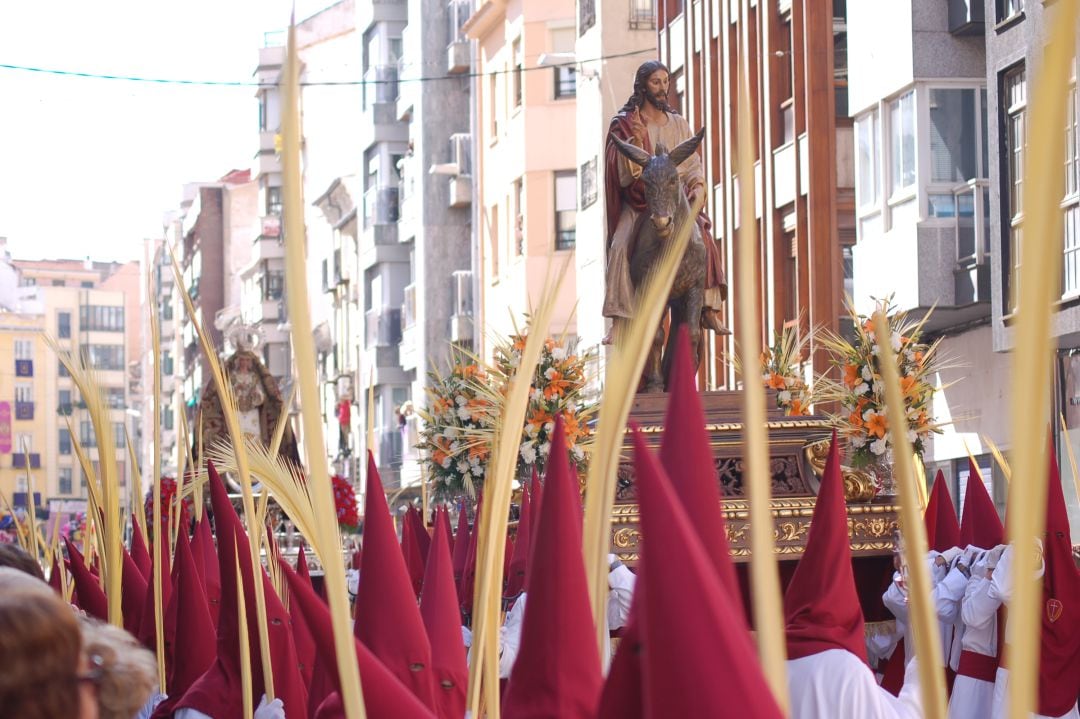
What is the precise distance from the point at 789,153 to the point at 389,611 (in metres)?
22.0

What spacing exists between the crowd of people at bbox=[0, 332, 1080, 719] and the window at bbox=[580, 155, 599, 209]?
25.8 meters

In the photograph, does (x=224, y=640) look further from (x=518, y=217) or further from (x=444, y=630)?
(x=518, y=217)

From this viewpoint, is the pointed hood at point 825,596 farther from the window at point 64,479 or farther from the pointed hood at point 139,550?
the window at point 64,479

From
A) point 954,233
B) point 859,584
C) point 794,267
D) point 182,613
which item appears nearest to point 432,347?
point 794,267

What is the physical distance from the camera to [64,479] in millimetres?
109500

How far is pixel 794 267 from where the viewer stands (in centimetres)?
2578

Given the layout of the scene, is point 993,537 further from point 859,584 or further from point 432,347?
point 432,347

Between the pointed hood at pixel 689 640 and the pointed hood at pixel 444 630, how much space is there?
2.43 meters

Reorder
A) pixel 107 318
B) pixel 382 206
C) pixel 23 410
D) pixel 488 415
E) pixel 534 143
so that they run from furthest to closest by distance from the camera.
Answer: pixel 107 318, pixel 23 410, pixel 382 206, pixel 534 143, pixel 488 415

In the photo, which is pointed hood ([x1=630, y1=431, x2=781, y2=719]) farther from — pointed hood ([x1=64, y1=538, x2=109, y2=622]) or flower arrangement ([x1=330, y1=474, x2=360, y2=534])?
flower arrangement ([x1=330, y1=474, x2=360, y2=534])

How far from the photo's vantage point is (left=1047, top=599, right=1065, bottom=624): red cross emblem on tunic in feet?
26.1

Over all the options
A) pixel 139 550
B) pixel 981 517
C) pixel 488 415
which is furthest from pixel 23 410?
pixel 981 517

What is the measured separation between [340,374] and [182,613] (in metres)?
53.3

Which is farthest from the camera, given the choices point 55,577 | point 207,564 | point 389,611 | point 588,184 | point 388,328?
point 388,328
